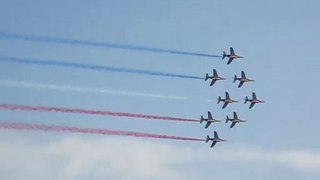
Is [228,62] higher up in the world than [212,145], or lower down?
higher up

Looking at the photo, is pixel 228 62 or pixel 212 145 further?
pixel 212 145

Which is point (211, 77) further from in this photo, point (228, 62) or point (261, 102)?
point (261, 102)

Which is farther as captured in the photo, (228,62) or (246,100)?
(246,100)

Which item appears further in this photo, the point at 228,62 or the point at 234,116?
the point at 234,116

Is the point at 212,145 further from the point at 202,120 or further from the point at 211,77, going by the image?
the point at 211,77

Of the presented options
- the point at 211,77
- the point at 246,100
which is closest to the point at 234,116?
the point at 246,100

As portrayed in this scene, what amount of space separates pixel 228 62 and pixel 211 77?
521 centimetres

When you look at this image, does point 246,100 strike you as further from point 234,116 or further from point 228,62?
point 228,62

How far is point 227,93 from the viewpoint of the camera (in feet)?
539

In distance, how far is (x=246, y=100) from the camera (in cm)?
16825

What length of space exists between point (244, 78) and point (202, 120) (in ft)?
45.7

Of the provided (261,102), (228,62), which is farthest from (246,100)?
(228,62)

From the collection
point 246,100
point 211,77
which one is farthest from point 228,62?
point 246,100

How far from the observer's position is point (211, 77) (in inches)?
6161
